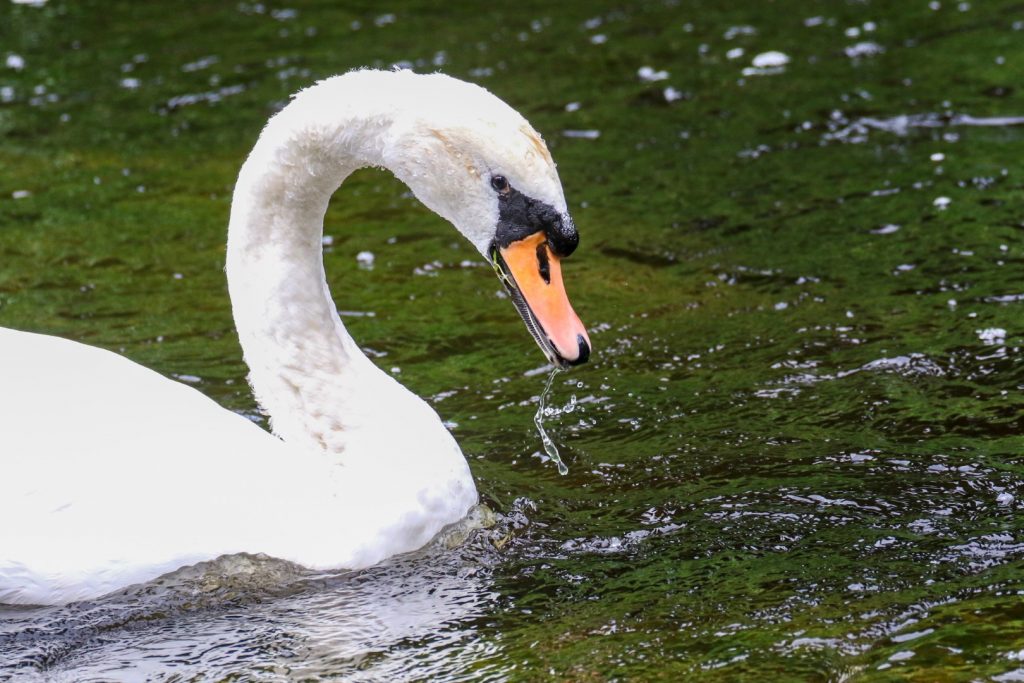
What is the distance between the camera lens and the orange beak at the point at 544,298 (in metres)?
4.41

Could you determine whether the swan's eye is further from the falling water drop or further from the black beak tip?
the falling water drop

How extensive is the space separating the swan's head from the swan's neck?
0.18 metres

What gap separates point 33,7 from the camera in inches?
590

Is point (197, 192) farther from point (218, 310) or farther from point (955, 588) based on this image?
point (955, 588)

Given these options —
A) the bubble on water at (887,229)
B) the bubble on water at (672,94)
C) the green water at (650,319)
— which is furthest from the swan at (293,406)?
the bubble on water at (672,94)

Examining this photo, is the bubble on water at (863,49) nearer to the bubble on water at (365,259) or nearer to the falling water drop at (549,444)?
the bubble on water at (365,259)

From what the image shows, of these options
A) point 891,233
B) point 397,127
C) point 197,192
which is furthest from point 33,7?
point 397,127

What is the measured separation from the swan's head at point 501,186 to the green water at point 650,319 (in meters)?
0.76

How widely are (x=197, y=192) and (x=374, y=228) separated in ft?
4.50

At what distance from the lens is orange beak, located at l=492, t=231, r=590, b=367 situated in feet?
14.5

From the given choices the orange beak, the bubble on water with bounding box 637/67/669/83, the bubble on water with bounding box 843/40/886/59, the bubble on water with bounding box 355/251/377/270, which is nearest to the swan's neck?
the orange beak

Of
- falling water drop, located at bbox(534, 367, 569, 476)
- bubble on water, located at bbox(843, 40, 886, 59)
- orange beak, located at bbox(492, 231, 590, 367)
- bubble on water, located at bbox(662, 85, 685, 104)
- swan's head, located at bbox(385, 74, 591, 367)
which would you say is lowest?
bubble on water, located at bbox(843, 40, 886, 59)

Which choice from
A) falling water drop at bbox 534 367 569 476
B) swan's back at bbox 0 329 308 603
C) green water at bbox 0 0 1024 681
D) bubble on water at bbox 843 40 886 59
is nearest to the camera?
green water at bbox 0 0 1024 681

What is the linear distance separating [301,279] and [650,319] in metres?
2.37
